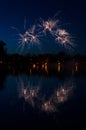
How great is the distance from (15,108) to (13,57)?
3578 inches

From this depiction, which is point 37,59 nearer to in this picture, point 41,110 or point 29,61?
point 29,61

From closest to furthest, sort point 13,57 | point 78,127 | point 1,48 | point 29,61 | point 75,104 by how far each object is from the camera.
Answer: point 78,127, point 75,104, point 1,48, point 13,57, point 29,61

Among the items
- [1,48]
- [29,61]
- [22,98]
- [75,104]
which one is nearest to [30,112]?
[75,104]

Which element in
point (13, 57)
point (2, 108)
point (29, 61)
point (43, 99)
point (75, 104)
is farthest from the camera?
point (29, 61)

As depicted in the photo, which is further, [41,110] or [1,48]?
[1,48]

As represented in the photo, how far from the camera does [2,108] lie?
51.4 ft

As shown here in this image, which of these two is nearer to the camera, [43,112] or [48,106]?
[43,112]

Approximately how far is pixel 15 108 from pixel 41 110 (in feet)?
4.69

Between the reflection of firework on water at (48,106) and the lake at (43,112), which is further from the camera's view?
the reflection of firework on water at (48,106)

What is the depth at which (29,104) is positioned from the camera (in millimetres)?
17031

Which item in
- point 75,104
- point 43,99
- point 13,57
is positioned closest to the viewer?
point 75,104

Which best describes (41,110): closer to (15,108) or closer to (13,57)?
(15,108)

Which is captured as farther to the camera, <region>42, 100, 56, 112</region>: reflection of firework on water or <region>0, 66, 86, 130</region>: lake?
<region>42, 100, 56, 112</region>: reflection of firework on water

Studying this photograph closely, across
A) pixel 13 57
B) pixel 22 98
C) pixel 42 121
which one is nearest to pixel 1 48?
pixel 13 57
